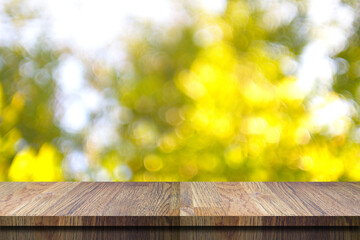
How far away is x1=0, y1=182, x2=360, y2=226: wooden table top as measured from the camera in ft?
2.35

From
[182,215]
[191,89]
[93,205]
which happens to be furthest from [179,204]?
[191,89]

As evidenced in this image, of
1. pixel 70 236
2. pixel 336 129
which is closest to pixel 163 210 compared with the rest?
pixel 70 236

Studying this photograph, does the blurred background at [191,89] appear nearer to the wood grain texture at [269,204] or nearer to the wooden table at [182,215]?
the wood grain texture at [269,204]

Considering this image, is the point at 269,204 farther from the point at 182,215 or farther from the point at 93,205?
the point at 93,205

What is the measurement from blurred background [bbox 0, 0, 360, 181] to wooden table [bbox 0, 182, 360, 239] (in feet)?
0.75

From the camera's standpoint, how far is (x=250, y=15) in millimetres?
1099

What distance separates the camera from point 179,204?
803mm

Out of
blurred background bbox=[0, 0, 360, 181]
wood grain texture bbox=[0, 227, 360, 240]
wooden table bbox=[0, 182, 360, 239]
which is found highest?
blurred background bbox=[0, 0, 360, 181]

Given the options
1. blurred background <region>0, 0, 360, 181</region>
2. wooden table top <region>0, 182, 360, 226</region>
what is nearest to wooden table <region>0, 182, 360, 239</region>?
wooden table top <region>0, 182, 360, 226</region>

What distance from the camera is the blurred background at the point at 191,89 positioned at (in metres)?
1.10

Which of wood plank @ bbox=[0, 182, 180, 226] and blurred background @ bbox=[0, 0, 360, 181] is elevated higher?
blurred background @ bbox=[0, 0, 360, 181]

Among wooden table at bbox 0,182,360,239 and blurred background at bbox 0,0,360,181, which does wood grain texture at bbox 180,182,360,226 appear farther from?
blurred background at bbox 0,0,360,181

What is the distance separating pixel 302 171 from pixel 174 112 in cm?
43

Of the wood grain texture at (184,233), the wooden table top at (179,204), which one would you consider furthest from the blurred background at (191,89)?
the wood grain texture at (184,233)
